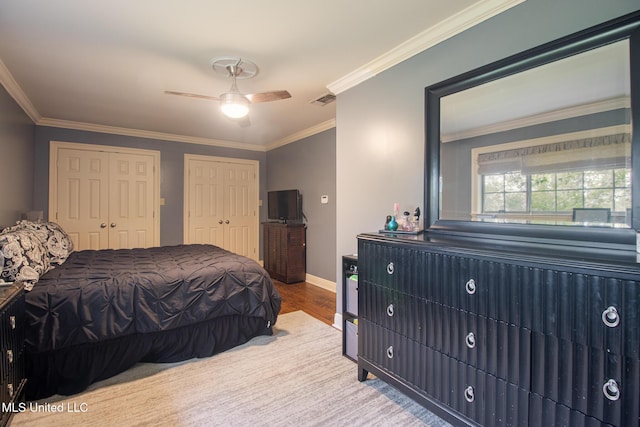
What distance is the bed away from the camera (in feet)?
6.51

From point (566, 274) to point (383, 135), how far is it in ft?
5.66

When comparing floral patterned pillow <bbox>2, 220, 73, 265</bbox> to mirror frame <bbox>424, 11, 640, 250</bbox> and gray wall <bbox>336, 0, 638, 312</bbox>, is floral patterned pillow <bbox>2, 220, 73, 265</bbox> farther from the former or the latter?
mirror frame <bbox>424, 11, 640, 250</bbox>

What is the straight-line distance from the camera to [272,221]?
226 inches

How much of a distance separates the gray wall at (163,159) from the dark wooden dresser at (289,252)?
1648 millimetres

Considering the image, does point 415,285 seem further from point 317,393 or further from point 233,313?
point 233,313

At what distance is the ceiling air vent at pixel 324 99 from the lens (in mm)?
3305

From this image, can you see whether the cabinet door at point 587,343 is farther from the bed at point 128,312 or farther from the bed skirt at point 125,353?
the bed skirt at point 125,353

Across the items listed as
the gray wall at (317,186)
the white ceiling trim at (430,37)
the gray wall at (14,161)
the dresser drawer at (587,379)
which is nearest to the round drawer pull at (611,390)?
the dresser drawer at (587,379)

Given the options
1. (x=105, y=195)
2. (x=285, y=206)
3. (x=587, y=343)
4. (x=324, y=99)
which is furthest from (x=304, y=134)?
(x=587, y=343)

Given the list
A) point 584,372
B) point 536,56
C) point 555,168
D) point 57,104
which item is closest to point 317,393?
point 584,372

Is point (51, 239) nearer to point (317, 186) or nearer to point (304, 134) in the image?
point (317, 186)

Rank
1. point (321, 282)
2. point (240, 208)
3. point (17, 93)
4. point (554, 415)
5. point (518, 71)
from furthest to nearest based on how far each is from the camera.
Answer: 1. point (240, 208)
2. point (321, 282)
3. point (17, 93)
4. point (518, 71)
5. point (554, 415)

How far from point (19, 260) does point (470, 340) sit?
2.80 metres

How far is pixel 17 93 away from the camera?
3166mm
